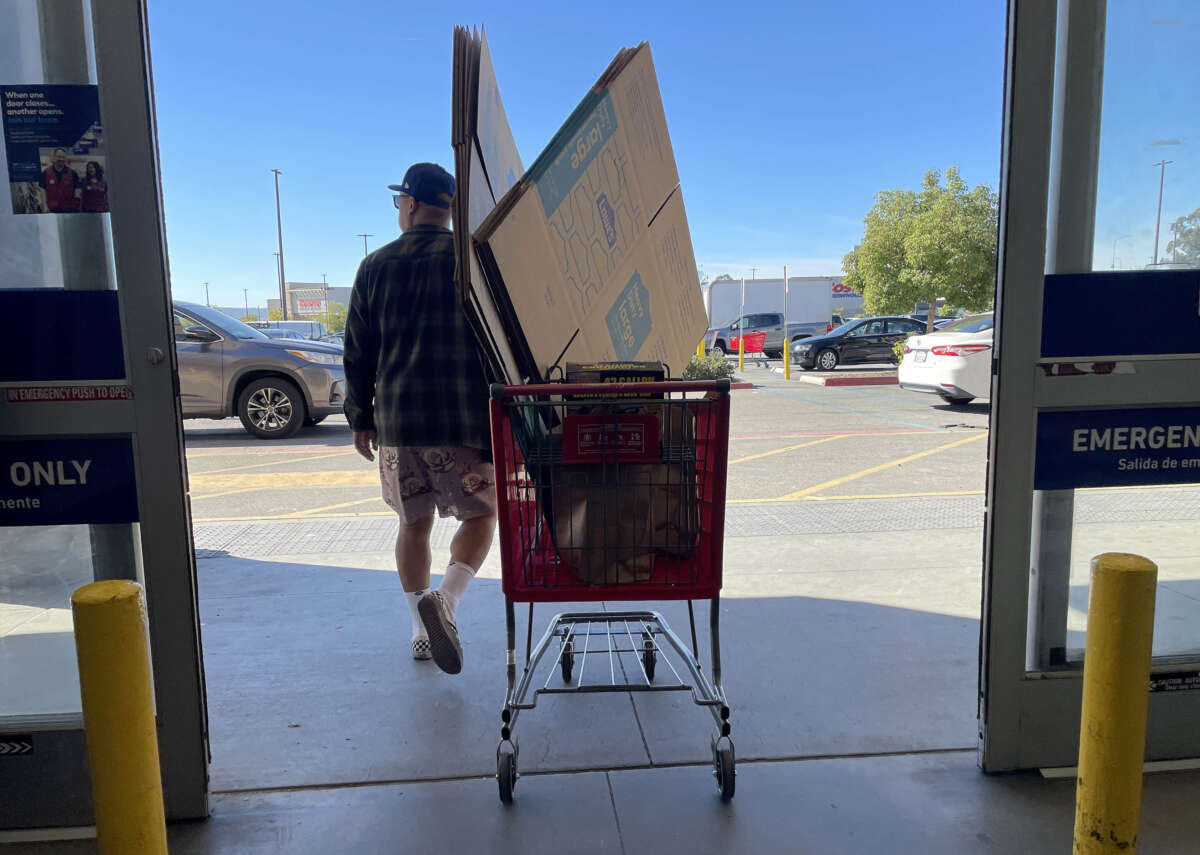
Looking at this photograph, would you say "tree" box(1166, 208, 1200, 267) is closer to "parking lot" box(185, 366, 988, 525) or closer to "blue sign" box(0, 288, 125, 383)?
"blue sign" box(0, 288, 125, 383)

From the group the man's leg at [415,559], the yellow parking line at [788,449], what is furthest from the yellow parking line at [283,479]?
the man's leg at [415,559]

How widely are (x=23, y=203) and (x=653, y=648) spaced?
2580 millimetres

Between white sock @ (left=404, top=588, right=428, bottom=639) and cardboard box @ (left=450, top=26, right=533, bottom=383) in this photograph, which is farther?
white sock @ (left=404, top=588, right=428, bottom=639)

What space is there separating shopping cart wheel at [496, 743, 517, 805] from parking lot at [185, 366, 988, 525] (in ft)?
13.7

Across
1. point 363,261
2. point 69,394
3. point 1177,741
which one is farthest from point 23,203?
point 1177,741

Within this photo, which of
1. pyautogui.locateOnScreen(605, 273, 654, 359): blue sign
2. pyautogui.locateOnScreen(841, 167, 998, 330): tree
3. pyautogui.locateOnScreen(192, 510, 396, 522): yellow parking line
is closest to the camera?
pyautogui.locateOnScreen(605, 273, 654, 359): blue sign

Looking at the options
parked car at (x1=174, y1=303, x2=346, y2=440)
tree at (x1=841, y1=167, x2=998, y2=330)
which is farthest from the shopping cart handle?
tree at (x1=841, y1=167, x2=998, y2=330)

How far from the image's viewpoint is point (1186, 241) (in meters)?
2.45

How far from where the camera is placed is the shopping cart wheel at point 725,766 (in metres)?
2.40

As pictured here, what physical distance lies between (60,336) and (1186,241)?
326cm

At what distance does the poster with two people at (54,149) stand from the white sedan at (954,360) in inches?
435

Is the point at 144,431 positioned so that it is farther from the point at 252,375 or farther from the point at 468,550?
the point at 252,375

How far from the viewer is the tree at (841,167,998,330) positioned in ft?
74.2

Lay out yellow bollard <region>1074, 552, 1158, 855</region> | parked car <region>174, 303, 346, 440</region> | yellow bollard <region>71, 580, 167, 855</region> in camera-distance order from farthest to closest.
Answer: parked car <region>174, 303, 346, 440</region>
yellow bollard <region>1074, 552, 1158, 855</region>
yellow bollard <region>71, 580, 167, 855</region>
